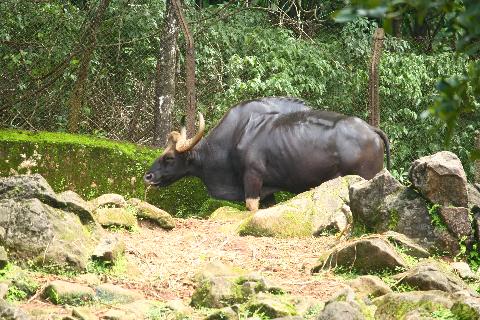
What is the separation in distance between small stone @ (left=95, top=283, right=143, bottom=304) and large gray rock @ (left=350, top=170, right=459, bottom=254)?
236cm

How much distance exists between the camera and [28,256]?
6.20 m

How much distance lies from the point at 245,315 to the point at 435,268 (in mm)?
1538

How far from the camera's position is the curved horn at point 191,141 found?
11.3 metres

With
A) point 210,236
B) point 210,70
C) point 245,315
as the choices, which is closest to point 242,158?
point 210,236

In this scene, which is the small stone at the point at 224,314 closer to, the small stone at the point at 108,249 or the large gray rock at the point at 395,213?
the small stone at the point at 108,249

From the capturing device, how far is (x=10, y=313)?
4684 millimetres

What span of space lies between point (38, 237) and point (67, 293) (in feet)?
2.82

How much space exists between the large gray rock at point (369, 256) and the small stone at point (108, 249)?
156 centimetres

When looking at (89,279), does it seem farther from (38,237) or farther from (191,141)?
(191,141)

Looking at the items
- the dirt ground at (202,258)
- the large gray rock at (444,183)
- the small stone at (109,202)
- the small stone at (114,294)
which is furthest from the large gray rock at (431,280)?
the small stone at (109,202)

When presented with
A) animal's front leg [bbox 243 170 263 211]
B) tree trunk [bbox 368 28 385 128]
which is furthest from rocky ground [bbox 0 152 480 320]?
tree trunk [bbox 368 28 385 128]

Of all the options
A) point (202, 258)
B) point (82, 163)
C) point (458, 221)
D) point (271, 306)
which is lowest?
point (82, 163)

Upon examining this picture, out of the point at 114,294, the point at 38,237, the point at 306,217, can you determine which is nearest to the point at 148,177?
the point at 306,217

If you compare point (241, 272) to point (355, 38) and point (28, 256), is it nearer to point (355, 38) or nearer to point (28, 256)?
point (28, 256)
